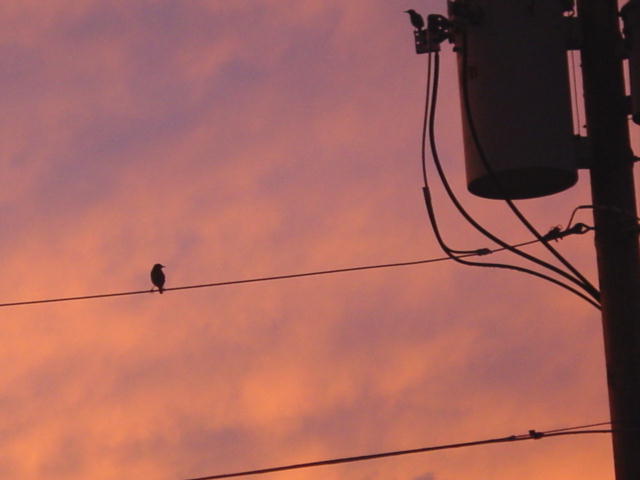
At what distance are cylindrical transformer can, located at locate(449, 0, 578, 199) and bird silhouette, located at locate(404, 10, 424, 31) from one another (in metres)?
0.29

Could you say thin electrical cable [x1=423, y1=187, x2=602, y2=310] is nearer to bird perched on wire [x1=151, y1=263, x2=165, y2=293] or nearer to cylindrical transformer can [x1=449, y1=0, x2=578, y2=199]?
cylindrical transformer can [x1=449, y1=0, x2=578, y2=199]

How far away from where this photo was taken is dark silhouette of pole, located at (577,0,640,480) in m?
7.38

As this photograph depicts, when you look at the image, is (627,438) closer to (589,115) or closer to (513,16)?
(589,115)

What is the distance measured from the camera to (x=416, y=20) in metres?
8.26

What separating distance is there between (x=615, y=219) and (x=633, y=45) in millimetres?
1256

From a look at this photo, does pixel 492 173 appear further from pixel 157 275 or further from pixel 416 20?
pixel 157 275

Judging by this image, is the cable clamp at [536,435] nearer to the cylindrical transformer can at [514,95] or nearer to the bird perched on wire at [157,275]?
the cylindrical transformer can at [514,95]

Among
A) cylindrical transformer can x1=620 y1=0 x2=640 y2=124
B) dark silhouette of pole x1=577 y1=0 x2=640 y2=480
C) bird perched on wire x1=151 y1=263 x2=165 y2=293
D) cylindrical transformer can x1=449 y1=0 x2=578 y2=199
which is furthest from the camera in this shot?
bird perched on wire x1=151 y1=263 x2=165 y2=293

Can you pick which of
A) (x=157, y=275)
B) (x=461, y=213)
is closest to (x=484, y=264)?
(x=461, y=213)

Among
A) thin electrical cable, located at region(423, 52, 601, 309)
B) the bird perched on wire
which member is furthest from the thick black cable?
the bird perched on wire

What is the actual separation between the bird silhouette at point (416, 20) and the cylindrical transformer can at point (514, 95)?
0.29m

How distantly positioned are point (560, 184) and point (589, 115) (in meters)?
0.50

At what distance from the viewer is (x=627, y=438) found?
7.30 m

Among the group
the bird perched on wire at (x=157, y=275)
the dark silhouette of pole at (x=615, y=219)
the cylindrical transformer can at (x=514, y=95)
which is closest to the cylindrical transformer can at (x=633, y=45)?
the dark silhouette of pole at (x=615, y=219)
